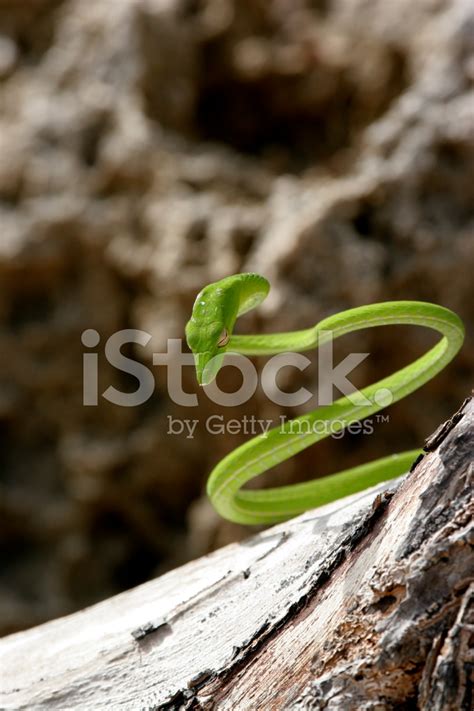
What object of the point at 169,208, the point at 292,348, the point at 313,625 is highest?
Answer: the point at 169,208

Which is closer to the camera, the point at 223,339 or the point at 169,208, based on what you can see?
the point at 223,339

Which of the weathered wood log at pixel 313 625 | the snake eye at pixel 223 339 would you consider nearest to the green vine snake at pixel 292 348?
the snake eye at pixel 223 339

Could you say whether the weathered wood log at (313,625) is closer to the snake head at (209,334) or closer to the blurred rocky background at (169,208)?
the snake head at (209,334)

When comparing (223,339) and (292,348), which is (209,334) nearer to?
(223,339)

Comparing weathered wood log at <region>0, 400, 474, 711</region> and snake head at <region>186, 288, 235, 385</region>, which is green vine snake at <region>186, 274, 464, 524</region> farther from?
weathered wood log at <region>0, 400, 474, 711</region>

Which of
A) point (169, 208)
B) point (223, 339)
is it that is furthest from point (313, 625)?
point (169, 208)

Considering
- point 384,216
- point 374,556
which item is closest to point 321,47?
point 384,216

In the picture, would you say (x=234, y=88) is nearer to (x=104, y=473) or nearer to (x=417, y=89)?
(x=417, y=89)
